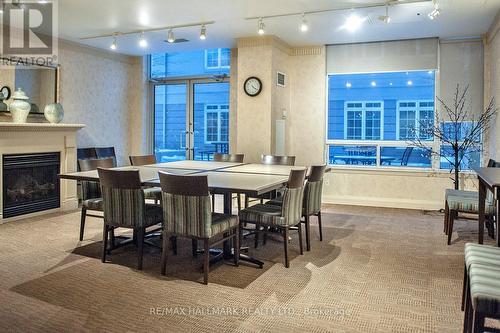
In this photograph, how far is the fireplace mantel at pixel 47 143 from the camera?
5.33 m

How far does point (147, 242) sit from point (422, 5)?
4220 mm

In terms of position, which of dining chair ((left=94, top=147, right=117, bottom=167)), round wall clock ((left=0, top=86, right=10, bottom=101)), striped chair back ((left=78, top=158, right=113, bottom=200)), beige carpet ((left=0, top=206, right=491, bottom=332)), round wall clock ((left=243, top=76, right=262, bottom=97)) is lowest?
beige carpet ((left=0, top=206, right=491, bottom=332))

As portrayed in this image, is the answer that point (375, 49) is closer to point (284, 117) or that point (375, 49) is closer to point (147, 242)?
point (284, 117)

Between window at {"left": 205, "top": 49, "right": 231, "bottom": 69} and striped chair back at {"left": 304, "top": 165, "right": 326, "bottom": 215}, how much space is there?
14.6 ft

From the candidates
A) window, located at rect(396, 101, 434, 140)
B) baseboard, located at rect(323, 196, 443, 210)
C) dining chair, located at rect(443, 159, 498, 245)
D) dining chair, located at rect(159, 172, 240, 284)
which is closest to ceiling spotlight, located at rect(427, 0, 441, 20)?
dining chair, located at rect(443, 159, 498, 245)

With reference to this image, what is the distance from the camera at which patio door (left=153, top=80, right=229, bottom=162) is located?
26.9 ft

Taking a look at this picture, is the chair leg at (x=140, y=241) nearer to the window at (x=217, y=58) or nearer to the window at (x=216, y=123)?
the window at (x=216, y=123)

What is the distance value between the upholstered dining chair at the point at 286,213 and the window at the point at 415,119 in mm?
Result: 3748

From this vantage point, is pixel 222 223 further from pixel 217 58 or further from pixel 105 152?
pixel 217 58

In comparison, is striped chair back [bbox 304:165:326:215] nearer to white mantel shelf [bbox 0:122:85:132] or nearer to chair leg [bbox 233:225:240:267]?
chair leg [bbox 233:225:240:267]

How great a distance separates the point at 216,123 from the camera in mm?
8227

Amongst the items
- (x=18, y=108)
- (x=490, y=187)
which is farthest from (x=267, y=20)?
(x=490, y=187)

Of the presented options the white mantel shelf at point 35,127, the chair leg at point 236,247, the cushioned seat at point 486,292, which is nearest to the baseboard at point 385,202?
the chair leg at point 236,247

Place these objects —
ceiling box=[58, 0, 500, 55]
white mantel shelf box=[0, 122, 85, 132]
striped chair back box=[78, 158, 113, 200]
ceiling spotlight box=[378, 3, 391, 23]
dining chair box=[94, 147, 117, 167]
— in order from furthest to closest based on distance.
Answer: dining chair box=[94, 147, 117, 167]
white mantel shelf box=[0, 122, 85, 132]
ceiling box=[58, 0, 500, 55]
ceiling spotlight box=[378, 3, 391, 23]
striped chair back box=[78, 158, 113, 200]
